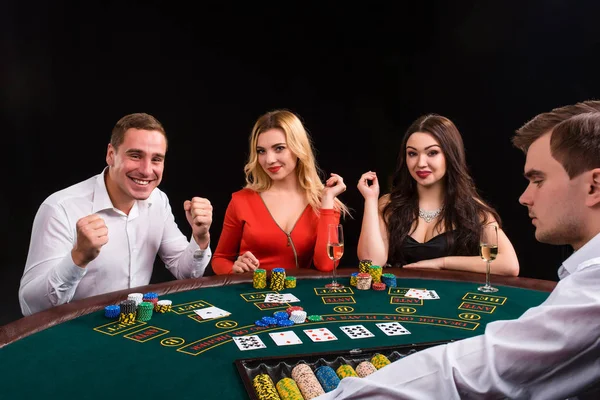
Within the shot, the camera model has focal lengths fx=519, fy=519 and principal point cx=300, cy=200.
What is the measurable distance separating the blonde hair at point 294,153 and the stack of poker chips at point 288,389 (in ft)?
6.66

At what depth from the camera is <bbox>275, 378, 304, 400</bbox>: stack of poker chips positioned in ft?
4.41

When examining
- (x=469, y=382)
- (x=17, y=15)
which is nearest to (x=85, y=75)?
(x=17, y=15)

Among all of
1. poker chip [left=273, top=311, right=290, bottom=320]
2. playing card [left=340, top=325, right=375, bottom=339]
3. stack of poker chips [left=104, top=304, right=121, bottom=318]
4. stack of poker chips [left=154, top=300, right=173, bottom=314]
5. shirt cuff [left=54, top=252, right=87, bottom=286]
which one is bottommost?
playing card [left=340, top=325, right=375, bottom=339]

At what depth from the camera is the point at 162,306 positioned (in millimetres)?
2004

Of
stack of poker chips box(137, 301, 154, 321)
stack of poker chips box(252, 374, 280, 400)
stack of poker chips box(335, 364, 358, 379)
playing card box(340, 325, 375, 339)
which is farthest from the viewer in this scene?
stack of poker chips box(137, 301, 154, 321)

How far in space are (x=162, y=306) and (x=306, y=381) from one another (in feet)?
2.65

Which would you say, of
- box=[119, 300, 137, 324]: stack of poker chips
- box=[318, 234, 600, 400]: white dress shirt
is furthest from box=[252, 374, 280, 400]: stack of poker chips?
box=[119, 300, 137, 324]: stack of poker chips

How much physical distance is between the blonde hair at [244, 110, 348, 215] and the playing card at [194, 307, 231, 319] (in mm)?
1475

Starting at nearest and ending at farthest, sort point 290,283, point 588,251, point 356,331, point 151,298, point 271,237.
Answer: point 588,251 < point 356,331 < point 151,298 < point 290,283 < point 271,237

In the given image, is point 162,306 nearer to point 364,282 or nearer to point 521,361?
point 364,282

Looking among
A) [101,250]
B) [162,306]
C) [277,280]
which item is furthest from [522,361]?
[101,250]

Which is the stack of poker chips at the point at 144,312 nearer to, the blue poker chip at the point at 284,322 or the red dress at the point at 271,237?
the blue poker chip at the point at 284,322

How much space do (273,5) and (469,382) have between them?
186 inches

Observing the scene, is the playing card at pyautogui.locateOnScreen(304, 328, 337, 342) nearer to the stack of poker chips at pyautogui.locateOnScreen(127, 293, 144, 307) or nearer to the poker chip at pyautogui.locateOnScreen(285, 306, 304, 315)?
the poker chip at pyautogui.locateOnScreen(285, 306, 304, 315)
